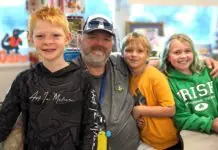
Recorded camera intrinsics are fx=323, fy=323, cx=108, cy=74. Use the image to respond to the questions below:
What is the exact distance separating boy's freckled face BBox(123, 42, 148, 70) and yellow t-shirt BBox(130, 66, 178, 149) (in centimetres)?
7

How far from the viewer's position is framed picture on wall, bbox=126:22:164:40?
2.74m

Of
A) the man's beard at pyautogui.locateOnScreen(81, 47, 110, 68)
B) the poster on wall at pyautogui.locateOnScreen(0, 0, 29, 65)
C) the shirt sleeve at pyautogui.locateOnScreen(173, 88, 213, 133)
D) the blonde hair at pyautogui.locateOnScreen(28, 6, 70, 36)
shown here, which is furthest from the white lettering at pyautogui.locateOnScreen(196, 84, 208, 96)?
the poster on wall at pyautogui.locateOnScreen(0, 0, 29, 65)

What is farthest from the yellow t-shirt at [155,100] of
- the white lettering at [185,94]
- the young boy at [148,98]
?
the white lettering at [185,94]

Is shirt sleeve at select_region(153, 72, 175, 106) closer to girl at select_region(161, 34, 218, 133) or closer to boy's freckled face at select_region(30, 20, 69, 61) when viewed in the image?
girl at select_region(161, 34, 218, 133)

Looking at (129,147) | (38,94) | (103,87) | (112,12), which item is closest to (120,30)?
(112,12)

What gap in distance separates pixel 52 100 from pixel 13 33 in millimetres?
1176

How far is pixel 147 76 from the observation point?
177 centimetres

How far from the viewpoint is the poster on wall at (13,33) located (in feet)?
7.83

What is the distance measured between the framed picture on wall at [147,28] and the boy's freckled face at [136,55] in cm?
99

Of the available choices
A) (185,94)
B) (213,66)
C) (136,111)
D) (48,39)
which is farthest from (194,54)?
(48,39)

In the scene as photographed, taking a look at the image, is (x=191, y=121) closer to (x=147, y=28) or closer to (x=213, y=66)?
(x=213, y=66)

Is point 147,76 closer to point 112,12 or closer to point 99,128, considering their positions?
point 99,128

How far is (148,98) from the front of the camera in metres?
1.76

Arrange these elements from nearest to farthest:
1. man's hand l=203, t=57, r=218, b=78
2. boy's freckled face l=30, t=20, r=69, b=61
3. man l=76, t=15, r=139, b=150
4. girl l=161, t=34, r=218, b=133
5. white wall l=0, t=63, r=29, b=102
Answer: boy's freckled face l=30, t=20, r=69, b=61, man l=76, t=15, r=139, b=150, girl l=161, t=34, r=218, b=133, man's hand l=203, t=57, r=218, b=78, white wall l=0, t=63, r=29, b=102
